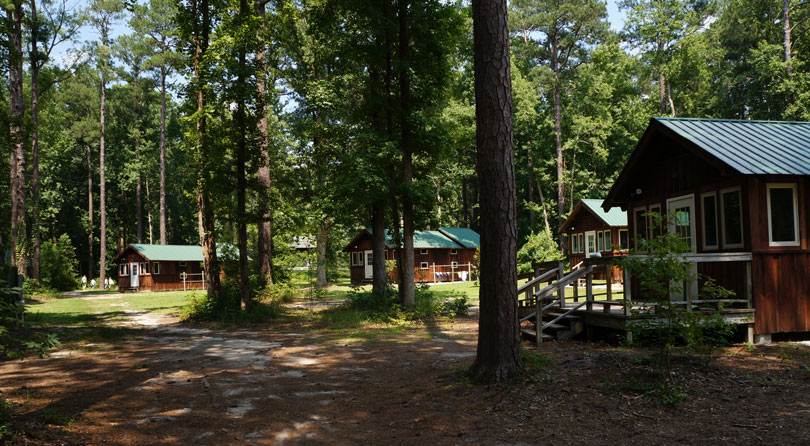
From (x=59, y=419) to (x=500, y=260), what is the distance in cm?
550

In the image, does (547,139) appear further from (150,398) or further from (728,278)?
(150,398)

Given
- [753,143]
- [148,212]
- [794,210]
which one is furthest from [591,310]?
[148,212]

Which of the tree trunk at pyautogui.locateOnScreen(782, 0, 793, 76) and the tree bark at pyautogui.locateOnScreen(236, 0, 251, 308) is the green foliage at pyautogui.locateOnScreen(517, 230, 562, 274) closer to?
the tree trunk at pyautogui.locateOnScreen(782, 0, 793, 76)

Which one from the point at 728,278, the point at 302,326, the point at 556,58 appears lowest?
the point at 302,326

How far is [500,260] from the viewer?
23.3 ft

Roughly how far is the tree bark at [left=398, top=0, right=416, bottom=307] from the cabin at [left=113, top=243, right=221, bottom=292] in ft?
100

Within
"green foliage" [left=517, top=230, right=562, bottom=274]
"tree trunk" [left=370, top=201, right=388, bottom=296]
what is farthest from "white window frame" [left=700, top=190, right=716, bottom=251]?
"green foliage" [left=517, top=230, right=562, bottom=274]

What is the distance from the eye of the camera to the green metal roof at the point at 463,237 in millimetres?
40500

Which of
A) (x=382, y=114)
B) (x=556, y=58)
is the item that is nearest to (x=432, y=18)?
(x=382, y=114)

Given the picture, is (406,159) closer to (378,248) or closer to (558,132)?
(378,248)

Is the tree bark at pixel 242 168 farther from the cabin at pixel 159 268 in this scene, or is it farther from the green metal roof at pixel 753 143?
the cabin at pixel 159 268

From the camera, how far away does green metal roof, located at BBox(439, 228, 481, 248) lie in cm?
4050

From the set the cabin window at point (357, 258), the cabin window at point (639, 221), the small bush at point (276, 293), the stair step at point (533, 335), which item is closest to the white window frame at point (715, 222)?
the cabin window at point (639, 221)

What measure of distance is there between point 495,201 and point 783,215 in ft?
21.4
